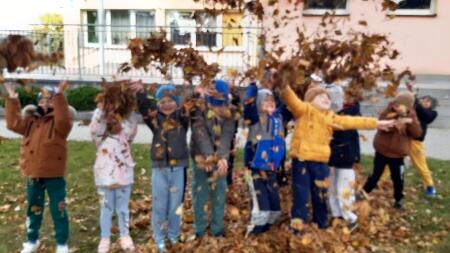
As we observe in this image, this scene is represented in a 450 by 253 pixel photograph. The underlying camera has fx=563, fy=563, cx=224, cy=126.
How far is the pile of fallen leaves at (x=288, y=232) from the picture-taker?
4949mm

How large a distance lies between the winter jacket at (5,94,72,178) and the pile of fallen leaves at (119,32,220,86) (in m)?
0.84

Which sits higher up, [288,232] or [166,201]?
[166,201]

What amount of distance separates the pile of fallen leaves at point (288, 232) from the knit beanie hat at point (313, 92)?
1.10 meters

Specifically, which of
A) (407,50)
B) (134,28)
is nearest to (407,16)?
(407,50)

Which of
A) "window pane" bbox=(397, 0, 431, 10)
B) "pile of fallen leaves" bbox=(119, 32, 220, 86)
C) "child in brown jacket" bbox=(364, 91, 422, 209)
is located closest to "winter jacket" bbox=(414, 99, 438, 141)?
"child in brown jacket" bbox=(364, 91, 422, 209)

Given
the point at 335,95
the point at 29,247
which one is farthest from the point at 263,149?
the point at 29,247

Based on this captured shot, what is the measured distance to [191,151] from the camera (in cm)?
541

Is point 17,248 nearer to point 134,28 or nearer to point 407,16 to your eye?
point 134,28

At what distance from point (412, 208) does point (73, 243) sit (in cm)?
404

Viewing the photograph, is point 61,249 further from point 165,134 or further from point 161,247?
point 165,134

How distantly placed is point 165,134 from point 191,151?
Result: 13.8 inches

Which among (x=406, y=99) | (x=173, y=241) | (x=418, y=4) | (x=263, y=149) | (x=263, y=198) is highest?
(x=418, y=4)

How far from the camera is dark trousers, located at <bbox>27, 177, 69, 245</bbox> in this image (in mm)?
5293

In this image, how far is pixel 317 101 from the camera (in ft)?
17.5
